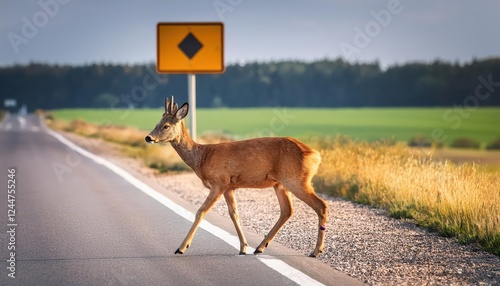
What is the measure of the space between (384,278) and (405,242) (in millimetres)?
2120

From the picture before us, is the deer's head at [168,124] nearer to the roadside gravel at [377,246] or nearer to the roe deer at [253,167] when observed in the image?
the roe deer at [253,167]

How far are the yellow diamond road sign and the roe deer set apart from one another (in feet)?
34.6

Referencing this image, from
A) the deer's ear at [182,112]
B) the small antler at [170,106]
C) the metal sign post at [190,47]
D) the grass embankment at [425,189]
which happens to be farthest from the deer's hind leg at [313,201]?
the metal sign post at [190,47]

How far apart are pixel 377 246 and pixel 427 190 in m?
3.33

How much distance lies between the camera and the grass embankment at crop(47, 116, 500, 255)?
33.5ft

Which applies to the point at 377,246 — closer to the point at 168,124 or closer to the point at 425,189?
the point at 168,124

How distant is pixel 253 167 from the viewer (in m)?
8.59

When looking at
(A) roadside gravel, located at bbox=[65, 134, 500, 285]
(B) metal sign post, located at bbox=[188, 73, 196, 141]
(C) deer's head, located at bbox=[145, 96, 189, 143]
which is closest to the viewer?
→ (A) roadside gravel, located at bbox=[65, 134, 500, 285]

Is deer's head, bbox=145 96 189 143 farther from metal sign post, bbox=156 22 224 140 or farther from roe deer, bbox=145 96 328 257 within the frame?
metal sign post, bbox=156 22 224 140

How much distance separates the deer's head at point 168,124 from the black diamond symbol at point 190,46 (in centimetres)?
1056

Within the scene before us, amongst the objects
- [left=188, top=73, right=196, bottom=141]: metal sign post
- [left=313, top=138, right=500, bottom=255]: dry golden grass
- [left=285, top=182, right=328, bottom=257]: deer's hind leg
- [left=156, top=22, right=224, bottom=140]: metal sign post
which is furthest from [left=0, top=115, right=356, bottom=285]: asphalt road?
[left=156, top=22, right=224, bottom=140]: metal sign post

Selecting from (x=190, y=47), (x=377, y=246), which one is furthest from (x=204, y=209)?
(x=190, y=47)

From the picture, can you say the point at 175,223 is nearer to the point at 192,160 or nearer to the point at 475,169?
the point at 192,160

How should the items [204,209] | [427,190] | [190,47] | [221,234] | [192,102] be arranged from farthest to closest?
[192,102] → [190,47] → [427,190] → [221,234] → [204,209]
